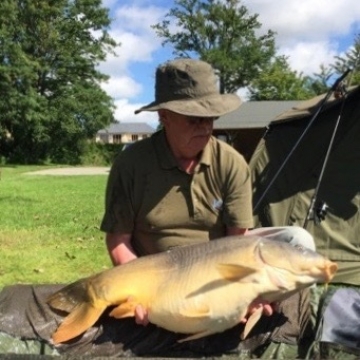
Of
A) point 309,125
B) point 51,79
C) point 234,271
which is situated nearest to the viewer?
point 234,271

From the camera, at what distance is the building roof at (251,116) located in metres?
27.4

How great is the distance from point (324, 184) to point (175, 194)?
3289 millimetres

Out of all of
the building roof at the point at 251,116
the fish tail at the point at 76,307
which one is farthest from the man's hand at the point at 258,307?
the building roof at the point at 251,116

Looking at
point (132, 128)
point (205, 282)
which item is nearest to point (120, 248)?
point (205, 282)

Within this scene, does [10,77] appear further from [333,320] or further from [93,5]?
[333,320]

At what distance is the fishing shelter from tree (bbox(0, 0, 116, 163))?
35.3 metres

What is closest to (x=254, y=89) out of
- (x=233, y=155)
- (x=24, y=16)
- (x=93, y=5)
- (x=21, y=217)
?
(x=93, y=5)

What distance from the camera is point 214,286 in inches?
121

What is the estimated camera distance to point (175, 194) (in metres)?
3.58

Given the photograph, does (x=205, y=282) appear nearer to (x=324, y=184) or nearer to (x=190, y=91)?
(x=190, y=91)

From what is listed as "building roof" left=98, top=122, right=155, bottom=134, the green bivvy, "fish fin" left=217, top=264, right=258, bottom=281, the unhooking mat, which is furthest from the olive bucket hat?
"building roof" left=98, top=122, right=155, bottom=134

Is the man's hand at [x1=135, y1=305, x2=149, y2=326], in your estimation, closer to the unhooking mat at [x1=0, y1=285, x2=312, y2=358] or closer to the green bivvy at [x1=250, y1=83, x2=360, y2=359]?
the unhooking mat at [x1=0, y1=285, x2=312, y2=358]

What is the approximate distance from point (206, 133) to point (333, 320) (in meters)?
1.33

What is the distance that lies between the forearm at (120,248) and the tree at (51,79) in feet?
124
